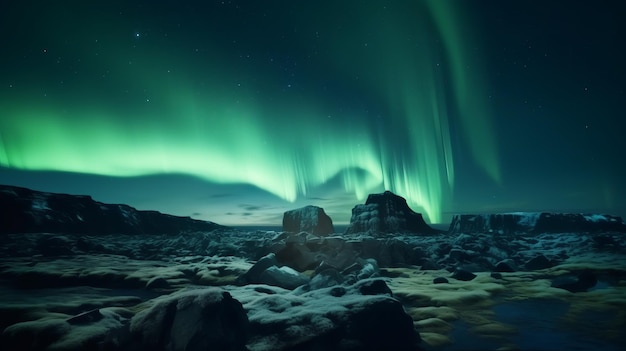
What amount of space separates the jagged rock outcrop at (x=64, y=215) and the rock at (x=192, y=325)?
143940 millimetres

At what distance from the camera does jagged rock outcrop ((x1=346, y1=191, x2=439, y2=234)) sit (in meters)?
148

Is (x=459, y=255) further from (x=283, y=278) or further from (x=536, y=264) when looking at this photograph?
(x=283, y=278)

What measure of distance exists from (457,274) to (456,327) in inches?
495

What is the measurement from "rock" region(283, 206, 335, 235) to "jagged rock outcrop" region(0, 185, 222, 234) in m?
85.8

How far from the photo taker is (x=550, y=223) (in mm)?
146375

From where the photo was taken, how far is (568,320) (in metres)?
13.5

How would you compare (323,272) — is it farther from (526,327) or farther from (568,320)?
(568,320)

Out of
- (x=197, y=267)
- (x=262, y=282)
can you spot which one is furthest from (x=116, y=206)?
(x=262, y=282)

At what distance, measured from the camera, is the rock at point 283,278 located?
1860 cm

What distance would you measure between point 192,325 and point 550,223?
597 feet

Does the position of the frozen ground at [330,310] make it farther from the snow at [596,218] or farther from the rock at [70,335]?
the snow at [596,218]

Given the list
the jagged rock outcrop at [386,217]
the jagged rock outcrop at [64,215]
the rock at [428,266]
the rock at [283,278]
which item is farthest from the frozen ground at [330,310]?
the jagged rock outcrop at [64,215]

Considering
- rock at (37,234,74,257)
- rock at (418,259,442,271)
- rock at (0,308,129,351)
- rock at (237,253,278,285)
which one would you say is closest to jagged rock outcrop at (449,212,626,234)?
rock at (418,259,442,271)

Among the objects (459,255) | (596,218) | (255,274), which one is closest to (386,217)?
(596,218)
